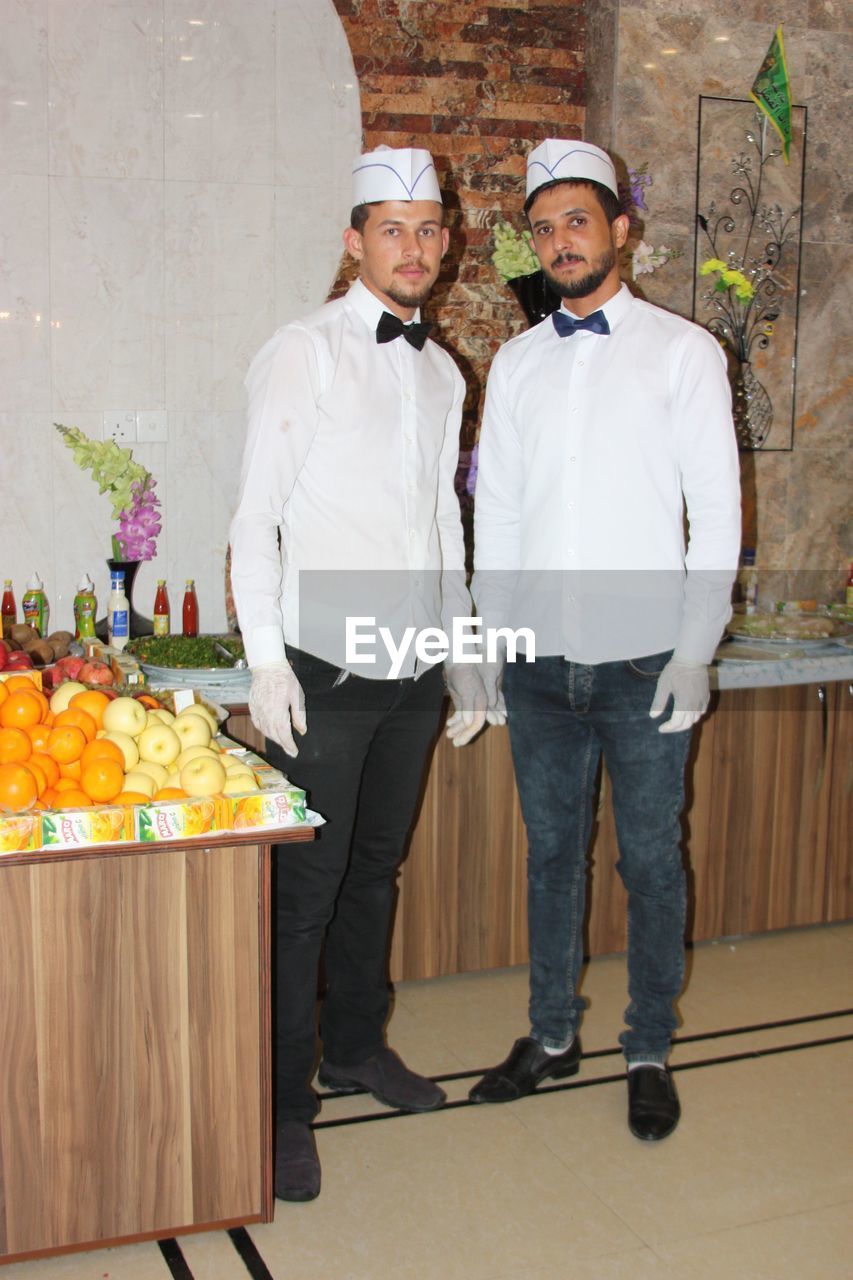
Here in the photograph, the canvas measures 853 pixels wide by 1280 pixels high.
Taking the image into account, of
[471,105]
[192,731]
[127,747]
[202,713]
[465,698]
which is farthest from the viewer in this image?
[471,105]

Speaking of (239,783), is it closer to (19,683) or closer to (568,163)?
(19,683)

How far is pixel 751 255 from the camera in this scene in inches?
151

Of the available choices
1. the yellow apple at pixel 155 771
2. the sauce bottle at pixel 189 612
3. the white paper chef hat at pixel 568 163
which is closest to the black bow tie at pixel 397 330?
the white paper chef hat at pixel 568 163

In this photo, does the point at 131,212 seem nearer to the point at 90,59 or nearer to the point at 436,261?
the point at 90,59

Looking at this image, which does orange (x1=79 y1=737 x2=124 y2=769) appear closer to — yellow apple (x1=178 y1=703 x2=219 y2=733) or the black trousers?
yellow apple (x1=178 y1=703 x2=219 y2=733)

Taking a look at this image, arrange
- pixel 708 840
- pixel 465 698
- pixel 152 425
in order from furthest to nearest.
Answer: pixel 152 425, pixel 708 840, pixel 465 698

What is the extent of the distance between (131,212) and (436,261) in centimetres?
157

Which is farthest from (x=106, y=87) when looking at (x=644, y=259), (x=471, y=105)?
(x=644, y=259)

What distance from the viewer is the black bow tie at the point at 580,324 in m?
2.33

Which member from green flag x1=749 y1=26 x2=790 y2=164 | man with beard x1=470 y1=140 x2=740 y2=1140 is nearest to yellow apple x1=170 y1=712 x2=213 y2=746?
man with beard x1=470 y1=140 x2=740 y2=1140

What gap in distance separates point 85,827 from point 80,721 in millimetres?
264

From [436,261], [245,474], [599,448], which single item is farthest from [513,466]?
[245,474]

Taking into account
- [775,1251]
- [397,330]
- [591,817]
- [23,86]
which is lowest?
[775,1251]

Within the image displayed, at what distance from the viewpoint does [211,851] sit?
192cm
